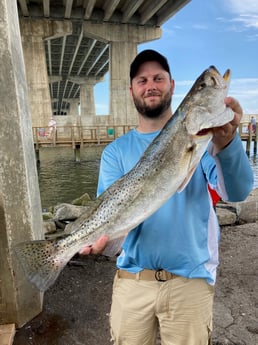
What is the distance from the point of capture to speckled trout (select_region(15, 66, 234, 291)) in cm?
199

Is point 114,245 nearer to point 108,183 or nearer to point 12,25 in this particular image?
point 108,183

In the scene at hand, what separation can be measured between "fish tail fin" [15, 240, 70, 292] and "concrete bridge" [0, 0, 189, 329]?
4.30 ft

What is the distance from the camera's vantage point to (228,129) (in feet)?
6.44

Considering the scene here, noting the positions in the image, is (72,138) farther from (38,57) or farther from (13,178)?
(13,178)

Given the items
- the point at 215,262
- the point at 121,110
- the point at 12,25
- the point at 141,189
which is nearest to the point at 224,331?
the point at 215,262

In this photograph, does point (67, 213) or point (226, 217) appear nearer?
point (226, 217)

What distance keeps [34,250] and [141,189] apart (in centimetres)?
86

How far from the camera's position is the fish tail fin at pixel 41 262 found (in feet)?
7.82

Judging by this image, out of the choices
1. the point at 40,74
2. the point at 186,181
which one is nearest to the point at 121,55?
the point at 40,74

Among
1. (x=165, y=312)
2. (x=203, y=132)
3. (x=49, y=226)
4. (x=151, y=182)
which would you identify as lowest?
(x=49, y=226)

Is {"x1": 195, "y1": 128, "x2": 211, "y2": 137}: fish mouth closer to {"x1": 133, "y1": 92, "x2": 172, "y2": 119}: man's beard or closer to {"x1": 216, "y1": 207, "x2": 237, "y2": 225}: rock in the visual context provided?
{"x1": 133, "y1": 92, "x2": 172, "y2": 119}: man's beard

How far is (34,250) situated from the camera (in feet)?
7.90

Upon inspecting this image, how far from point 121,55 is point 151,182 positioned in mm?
31270

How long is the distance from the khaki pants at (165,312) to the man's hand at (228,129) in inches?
35.7
